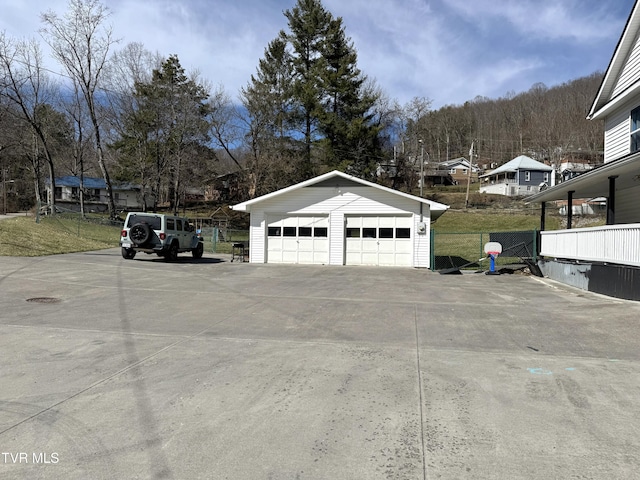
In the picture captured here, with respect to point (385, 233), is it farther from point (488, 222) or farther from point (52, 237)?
point (488, 222)

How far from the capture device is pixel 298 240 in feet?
68.9

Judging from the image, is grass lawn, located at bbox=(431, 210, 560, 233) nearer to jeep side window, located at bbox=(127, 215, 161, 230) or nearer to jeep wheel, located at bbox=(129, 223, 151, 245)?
jeep side window, located at bbox=(127, 215, 161, 230)

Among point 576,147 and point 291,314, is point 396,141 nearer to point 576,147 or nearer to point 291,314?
point 576,147

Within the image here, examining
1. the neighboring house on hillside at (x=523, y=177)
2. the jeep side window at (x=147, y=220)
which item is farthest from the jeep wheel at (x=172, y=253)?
the neighboring house on hillside at (x=523, y=177)

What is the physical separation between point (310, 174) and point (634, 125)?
2796 cm

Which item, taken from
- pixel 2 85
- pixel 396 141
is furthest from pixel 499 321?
pixel 396 141

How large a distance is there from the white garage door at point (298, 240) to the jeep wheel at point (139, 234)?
5.55 m

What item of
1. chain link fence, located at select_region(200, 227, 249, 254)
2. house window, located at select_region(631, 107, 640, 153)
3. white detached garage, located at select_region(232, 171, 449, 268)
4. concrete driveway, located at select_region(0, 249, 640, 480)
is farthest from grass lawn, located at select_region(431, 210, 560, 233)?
concrete driveway, located at select_region(0, 249, 640, 480)

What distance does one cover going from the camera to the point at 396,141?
57188 millimetres

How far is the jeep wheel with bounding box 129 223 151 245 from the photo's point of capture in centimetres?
1823

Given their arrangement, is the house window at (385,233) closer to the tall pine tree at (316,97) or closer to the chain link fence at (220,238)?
the chain link fence at (220,238)

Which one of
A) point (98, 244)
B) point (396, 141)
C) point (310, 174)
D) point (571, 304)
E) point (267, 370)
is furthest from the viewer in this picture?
point (396, 141)

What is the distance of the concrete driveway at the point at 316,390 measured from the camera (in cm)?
313

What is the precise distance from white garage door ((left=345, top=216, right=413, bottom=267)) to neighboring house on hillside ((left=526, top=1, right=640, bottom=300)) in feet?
18.3
